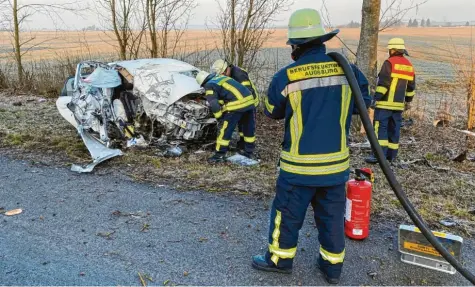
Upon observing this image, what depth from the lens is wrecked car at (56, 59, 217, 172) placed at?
21.3 ft

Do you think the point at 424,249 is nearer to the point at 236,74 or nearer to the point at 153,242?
the point at 153,242

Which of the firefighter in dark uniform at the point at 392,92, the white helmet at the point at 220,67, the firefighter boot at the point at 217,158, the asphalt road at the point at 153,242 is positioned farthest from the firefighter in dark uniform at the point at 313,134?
the white helmet at the point at 220,67

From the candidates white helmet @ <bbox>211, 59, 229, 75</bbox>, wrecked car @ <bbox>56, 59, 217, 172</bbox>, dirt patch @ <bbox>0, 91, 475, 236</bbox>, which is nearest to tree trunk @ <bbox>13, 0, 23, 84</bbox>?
dirt patch @ <bbox>0, 91, 475, 236</bbox>

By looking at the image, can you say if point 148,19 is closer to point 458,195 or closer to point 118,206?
point 118,206

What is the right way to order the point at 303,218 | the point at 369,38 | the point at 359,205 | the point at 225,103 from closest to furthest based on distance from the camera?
the point at 303,218 → the point at 359,205 → the point at 225,103 → the point at 369,38

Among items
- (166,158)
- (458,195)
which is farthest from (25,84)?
(458,195)

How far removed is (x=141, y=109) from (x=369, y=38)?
411cm

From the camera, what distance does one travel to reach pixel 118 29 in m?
11.8

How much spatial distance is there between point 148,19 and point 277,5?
3.74 m

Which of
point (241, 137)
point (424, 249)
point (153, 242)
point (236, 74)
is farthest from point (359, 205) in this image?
point (236, 74)

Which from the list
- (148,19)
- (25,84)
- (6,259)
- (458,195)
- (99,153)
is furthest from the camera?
(25,84)

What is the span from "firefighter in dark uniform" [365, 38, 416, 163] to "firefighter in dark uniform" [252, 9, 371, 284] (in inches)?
129

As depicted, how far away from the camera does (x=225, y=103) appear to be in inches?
246

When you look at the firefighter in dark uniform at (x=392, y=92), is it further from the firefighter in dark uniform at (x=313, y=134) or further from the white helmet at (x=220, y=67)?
the firefighter in dark uniform at (x=313, y=134)
